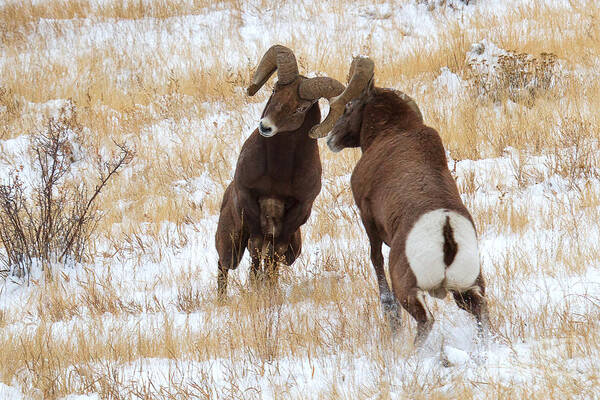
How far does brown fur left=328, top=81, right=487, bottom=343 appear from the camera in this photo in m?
3.97

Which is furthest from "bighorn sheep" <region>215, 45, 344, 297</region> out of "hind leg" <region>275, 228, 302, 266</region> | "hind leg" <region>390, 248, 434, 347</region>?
"hind leg" <region>390, 248, 434, 347</region>

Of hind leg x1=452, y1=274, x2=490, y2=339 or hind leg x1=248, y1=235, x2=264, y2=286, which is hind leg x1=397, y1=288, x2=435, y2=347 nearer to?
hind leg x1=452, y1=274, x2=490, y2=339

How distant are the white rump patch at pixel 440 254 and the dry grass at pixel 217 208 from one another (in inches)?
20.6

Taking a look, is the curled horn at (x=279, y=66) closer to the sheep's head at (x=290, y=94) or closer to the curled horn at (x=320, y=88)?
the sheep's head at (x=290, y=94)

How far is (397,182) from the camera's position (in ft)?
14.4

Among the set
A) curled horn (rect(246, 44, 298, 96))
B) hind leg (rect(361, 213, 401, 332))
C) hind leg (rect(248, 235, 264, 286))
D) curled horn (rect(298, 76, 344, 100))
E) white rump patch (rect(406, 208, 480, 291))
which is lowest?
hind leg (rect(248, 235, 264, 286))

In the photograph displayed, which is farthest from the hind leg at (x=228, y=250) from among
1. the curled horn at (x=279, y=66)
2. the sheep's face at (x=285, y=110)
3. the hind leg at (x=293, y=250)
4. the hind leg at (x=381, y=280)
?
the hind leg at (x=381, y=280)

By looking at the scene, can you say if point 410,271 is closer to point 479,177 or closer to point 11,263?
point 479,177

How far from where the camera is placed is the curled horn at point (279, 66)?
6066 mm

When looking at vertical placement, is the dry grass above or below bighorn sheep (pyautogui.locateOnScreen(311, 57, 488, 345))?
below

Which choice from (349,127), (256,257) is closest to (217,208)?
(256,257)

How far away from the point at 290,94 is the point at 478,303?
107 inches

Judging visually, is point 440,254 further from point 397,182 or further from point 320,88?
point 320,88

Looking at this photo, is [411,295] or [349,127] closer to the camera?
[411,295]
